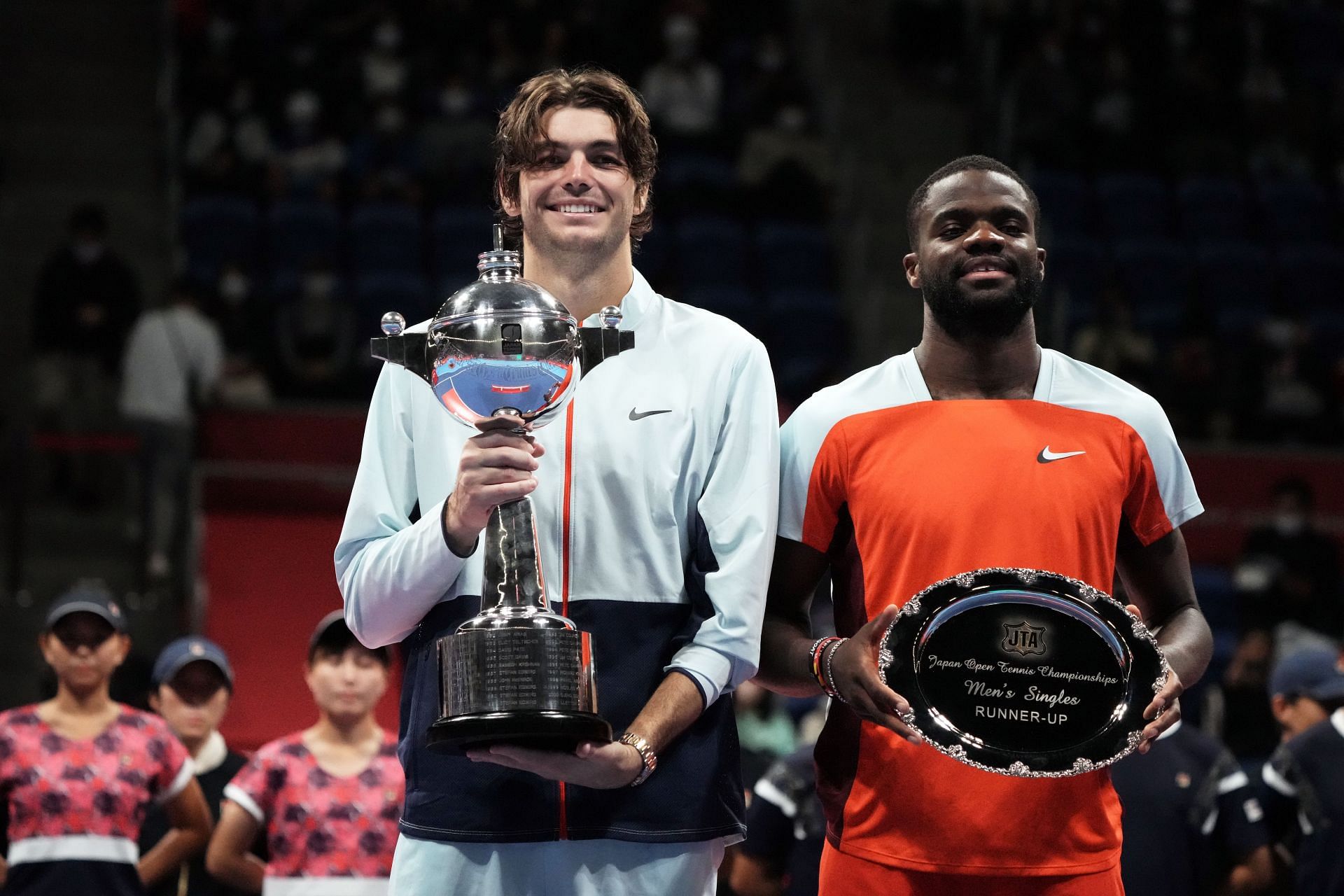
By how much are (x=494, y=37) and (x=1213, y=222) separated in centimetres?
549

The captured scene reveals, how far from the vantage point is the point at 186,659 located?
19.3ft

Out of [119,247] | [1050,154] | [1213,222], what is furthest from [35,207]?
[1213,222]

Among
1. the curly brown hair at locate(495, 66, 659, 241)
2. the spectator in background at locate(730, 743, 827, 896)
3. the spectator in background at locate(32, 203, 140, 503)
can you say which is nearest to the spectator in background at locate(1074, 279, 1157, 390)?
the spectator in background at locate(32, 203, 140, 503)

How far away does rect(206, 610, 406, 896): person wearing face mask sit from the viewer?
16.5 feet

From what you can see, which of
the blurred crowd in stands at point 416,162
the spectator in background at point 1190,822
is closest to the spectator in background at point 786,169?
the blurred crowd in stands at point 416,162

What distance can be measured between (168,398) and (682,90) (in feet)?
16.1

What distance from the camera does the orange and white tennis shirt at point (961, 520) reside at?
2729mm

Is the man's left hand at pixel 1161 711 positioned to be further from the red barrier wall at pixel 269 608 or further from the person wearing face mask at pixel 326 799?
the red barrier wall at pixel 269 608

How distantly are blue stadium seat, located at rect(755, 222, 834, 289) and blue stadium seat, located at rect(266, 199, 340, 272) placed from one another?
294cm

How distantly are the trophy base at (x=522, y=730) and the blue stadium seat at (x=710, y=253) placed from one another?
30.9 ft

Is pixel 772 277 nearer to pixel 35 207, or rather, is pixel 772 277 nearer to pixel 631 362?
pixel 35 207

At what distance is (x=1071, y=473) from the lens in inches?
112

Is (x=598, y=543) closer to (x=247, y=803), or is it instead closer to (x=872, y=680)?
(x=872, y=680)

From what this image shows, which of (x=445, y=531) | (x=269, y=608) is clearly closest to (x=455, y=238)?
(x=269, y=608)
